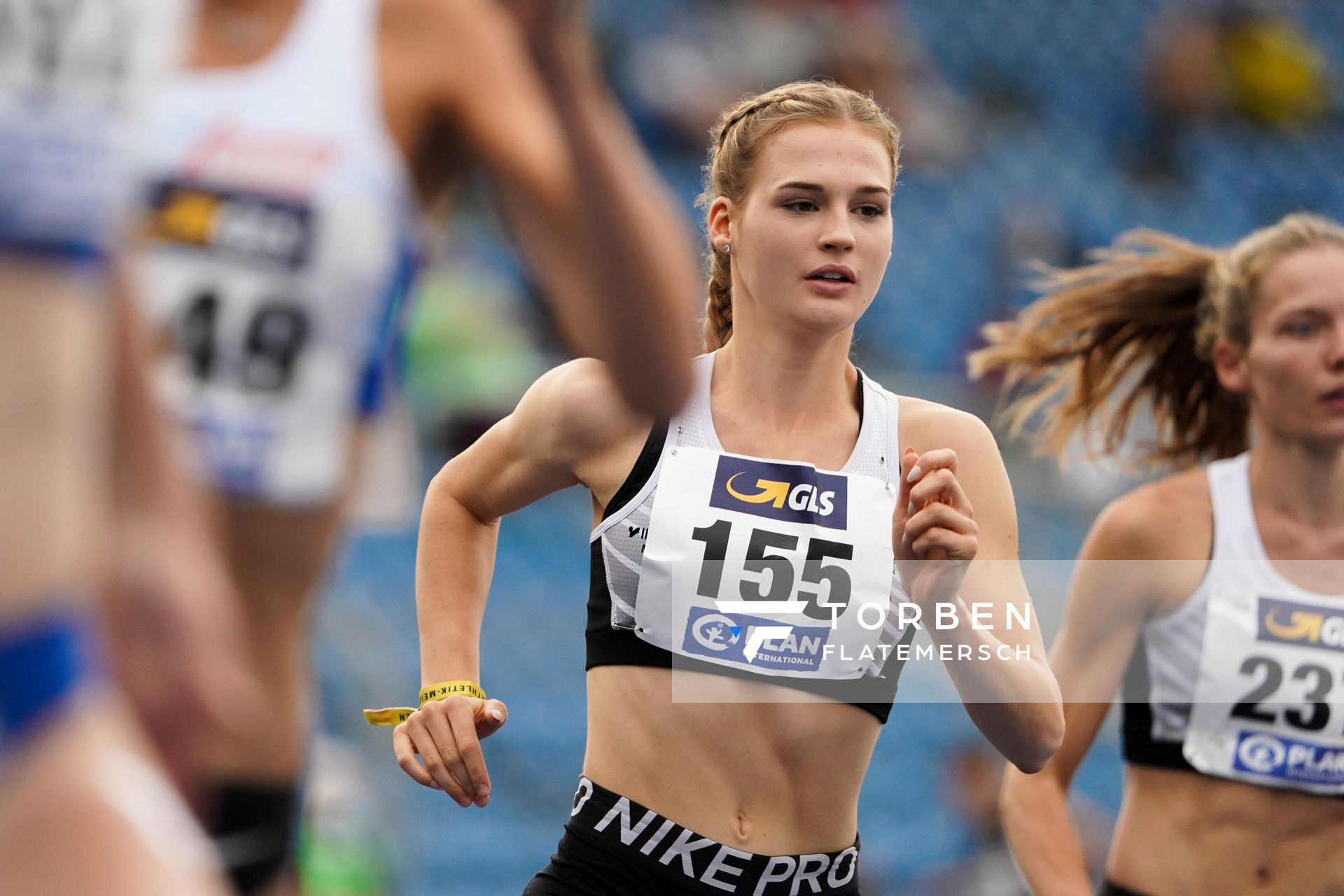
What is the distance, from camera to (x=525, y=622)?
873cm

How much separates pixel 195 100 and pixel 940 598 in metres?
1.46

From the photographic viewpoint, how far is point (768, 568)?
10.6ft

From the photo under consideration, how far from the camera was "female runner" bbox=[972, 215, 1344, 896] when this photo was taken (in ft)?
12.4

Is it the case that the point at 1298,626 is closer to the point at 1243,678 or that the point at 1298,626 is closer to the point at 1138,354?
the point at 1243,678

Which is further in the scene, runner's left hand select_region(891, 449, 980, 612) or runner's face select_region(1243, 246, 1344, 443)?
runner's face select_region(1243, 246, 1344, 443)

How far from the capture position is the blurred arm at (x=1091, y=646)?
3.92 m

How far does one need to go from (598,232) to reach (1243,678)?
2.57 m

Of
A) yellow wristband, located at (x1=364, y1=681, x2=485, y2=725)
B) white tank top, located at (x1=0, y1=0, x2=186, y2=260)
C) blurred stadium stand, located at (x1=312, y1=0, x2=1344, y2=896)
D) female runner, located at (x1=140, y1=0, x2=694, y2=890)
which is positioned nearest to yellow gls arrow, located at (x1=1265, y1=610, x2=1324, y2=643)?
yellow wristband, located at (x1=364, y1=681, x2=485, y2=725)

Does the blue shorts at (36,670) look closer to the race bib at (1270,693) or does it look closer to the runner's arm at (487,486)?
the runner's arm at (487,486)

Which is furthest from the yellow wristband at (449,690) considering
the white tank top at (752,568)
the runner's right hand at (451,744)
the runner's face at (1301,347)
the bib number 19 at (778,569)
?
the runner's face at (1301,347)

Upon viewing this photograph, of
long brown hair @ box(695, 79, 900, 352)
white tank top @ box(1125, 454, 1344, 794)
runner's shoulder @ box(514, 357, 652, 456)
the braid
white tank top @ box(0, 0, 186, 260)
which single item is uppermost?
long brown hair @ box(695, 79, 900, 352)

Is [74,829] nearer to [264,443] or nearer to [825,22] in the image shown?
[264,443]

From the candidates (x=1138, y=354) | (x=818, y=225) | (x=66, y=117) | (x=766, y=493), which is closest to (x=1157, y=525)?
(x=1138, y=354)

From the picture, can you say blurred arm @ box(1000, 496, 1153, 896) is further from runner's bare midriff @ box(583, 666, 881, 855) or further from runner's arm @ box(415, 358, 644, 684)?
runner's arm @ box(415, 358, 644, 684)
